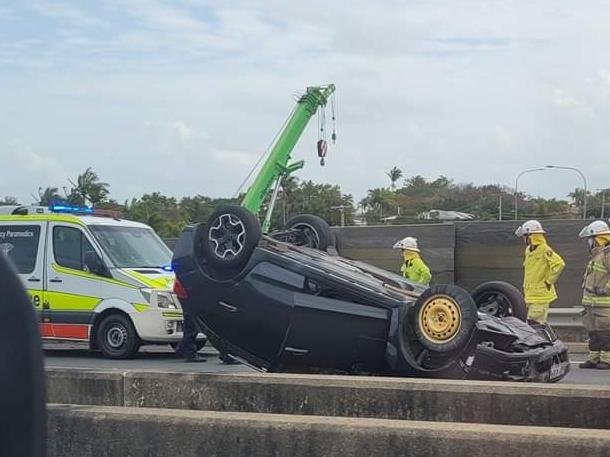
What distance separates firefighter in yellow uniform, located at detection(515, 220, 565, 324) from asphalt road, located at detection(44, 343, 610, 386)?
822 millimetres

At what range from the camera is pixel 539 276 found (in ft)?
36.0

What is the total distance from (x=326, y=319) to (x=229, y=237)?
1.01m

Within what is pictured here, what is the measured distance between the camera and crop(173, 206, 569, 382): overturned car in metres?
6.27

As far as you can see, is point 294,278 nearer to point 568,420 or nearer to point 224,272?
point 224,272

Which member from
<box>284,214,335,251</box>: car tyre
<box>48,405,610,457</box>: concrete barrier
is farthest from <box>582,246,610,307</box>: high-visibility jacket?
<box>48,405,610,457</box>: concrete barrier

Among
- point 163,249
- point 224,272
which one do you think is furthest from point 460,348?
point 163,249

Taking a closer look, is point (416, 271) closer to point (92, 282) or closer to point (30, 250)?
point (92, 282)

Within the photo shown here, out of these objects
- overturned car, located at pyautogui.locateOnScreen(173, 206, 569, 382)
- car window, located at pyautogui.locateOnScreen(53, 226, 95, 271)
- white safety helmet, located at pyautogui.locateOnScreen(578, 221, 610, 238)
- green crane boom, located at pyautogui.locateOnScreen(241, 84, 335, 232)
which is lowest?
overturned car, located at pyautogui.locateOnScreen(173, 206, 569, 382)

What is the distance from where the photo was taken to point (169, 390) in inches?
226

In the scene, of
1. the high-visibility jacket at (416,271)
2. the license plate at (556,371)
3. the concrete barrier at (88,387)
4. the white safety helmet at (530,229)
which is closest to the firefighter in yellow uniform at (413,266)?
the high-visibility jacket at (416,271)

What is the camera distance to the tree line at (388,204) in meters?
43.2

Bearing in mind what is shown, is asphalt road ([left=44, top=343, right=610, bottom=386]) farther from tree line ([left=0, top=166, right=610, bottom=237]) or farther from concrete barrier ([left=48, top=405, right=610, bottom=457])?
tree line ([left=0, top=166, right=610, bottom=237])

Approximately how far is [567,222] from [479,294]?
744 centimetres

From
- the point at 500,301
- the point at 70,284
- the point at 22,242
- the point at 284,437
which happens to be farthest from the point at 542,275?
the point at 284,437
